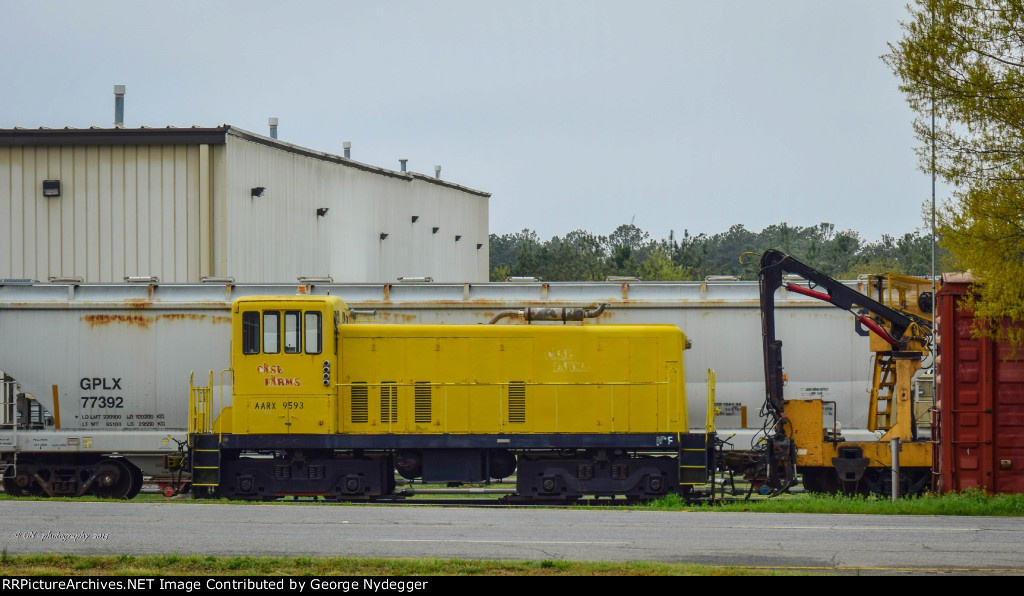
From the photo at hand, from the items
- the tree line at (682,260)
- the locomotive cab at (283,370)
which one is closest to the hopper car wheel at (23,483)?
the locomotive cab at (283,370)

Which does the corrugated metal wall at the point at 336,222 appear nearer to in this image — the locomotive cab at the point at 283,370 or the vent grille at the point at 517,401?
the locomotive cab at the point at 283,370

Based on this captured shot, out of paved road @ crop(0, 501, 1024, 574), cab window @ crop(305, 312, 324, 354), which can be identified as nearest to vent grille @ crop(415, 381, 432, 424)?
cab window @ crop(305, 312, 324, 354)

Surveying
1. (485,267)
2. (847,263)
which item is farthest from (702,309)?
(847,263)

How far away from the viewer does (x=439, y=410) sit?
1928 centimetres

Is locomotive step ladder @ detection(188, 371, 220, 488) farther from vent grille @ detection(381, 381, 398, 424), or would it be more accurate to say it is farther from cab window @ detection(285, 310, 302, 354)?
vent grille @ detection(381, 381, 398, 424)

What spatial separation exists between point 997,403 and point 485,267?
118ft

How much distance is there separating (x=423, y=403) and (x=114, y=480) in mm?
5961

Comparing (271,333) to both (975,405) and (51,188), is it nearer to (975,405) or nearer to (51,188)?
(975,405)

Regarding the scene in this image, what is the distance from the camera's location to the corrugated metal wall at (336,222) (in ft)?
98.5

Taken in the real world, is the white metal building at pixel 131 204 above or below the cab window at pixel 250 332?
above

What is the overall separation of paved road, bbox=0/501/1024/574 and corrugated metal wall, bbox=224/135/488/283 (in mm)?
14738

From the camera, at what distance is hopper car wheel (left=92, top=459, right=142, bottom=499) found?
20.4 m

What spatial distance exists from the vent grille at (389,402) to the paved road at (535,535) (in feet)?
10.2
